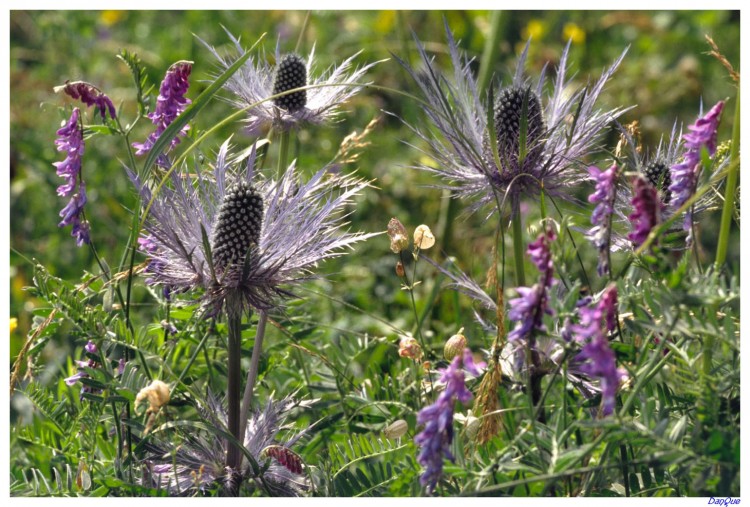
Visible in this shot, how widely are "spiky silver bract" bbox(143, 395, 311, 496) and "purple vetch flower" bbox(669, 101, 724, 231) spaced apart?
23.9 inches

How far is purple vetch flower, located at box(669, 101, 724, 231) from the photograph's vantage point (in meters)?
1.04

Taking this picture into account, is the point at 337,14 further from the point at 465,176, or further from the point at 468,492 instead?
the point at 468,492

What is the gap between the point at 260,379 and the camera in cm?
149

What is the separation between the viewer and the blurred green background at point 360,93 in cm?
254

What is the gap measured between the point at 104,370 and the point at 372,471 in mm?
393

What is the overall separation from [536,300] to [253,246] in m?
0.44

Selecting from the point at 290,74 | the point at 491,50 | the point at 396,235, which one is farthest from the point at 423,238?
the point at 491,50

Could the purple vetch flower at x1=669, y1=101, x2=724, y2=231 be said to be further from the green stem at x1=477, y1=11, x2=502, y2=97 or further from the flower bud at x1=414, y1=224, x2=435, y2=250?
the green stem at x1=477, y1=11, x2=502, y2=97

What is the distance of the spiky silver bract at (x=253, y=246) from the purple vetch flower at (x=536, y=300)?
314 millimetres

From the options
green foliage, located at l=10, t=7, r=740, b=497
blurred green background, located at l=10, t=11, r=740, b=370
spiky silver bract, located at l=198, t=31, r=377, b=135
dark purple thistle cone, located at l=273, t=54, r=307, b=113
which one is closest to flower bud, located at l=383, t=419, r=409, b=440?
green foliage, located at l=10, t=7, r=740, b=497

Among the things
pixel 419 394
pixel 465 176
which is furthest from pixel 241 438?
pixel 465 176

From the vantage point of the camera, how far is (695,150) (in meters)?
1.07

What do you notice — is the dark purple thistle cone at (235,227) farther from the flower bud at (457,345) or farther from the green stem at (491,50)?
the green stem at (491,50)

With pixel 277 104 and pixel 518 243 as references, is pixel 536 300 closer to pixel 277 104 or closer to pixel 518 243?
pixel 518 243
